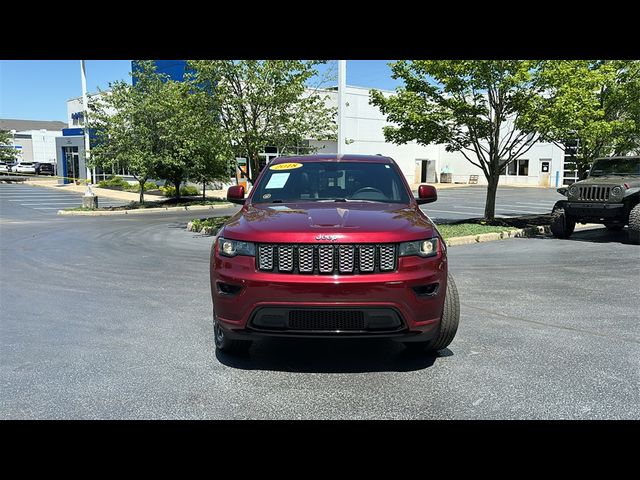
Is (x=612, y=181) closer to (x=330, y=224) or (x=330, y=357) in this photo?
(x=330, y=357)

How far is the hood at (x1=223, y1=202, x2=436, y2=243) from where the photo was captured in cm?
404

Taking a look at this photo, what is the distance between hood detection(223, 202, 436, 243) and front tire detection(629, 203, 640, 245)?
874 centimetres

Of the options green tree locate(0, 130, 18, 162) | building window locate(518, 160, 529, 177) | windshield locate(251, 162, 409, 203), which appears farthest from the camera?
green tree locate(0, 130, 18, 162)

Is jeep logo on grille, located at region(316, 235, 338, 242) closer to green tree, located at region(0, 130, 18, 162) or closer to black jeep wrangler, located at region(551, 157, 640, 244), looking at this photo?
black jeep wrangler, located at region(551, 157, 640, 244)

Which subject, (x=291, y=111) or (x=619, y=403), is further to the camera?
(x=291, y=111)

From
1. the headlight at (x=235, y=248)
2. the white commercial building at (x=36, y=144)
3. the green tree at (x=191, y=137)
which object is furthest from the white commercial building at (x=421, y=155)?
the white commercial building at (x=36, y=144)

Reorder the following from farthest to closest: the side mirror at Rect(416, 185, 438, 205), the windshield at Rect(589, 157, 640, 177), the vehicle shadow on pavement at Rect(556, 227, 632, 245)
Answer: the windshield at Rect(589, 157, 640, 177) < the vehicle shadow on pavement at Rect(556, 227, 632, 245) < the side mirror at Rect(416, 185, 438, 205)

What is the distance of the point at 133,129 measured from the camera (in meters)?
23.5

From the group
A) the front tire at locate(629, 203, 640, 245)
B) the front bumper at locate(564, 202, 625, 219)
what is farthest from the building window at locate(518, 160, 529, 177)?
the front tire at locate(629, 203, 640, 245)

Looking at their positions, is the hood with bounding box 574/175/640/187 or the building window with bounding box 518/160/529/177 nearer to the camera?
the hood with bounding box 574/175/640/187
